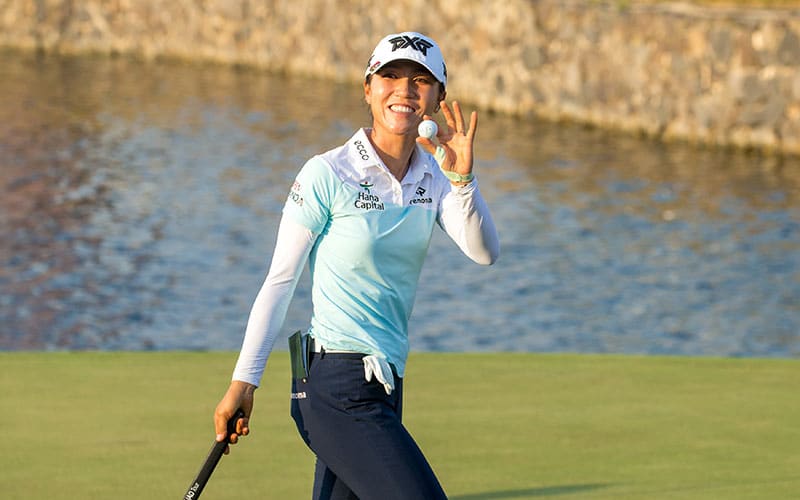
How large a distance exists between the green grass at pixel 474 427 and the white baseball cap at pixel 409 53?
2767 millimetres

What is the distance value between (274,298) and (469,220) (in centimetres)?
72

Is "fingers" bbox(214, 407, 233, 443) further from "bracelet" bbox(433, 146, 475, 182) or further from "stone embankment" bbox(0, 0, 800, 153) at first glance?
"stone embankment" bbox(0, 0, 800, 153)

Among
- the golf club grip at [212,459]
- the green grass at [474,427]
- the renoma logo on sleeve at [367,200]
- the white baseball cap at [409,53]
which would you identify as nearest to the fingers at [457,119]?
the white baseball cap at [409,53]

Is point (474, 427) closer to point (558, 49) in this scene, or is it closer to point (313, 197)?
point (313, 197)

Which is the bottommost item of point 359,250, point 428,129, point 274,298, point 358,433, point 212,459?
point 212,459

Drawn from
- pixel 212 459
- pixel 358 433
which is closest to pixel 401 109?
pixel 358 433

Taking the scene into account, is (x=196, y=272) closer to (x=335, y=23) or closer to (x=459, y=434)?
(x=459, y=434)

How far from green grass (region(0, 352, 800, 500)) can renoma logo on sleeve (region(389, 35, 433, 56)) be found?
282 centimetres

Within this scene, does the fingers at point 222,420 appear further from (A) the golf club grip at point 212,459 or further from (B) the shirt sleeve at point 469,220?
(B) the shirt sleeve at point 469,220

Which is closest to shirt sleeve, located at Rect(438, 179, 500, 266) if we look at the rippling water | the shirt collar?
the shirt collar

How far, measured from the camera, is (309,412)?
5367 millimetres

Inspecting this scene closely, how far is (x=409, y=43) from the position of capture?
5.40 m

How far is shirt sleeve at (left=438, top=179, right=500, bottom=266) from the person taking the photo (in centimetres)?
551

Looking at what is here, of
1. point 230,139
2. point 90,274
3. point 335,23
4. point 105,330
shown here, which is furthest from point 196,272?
point 335,23
